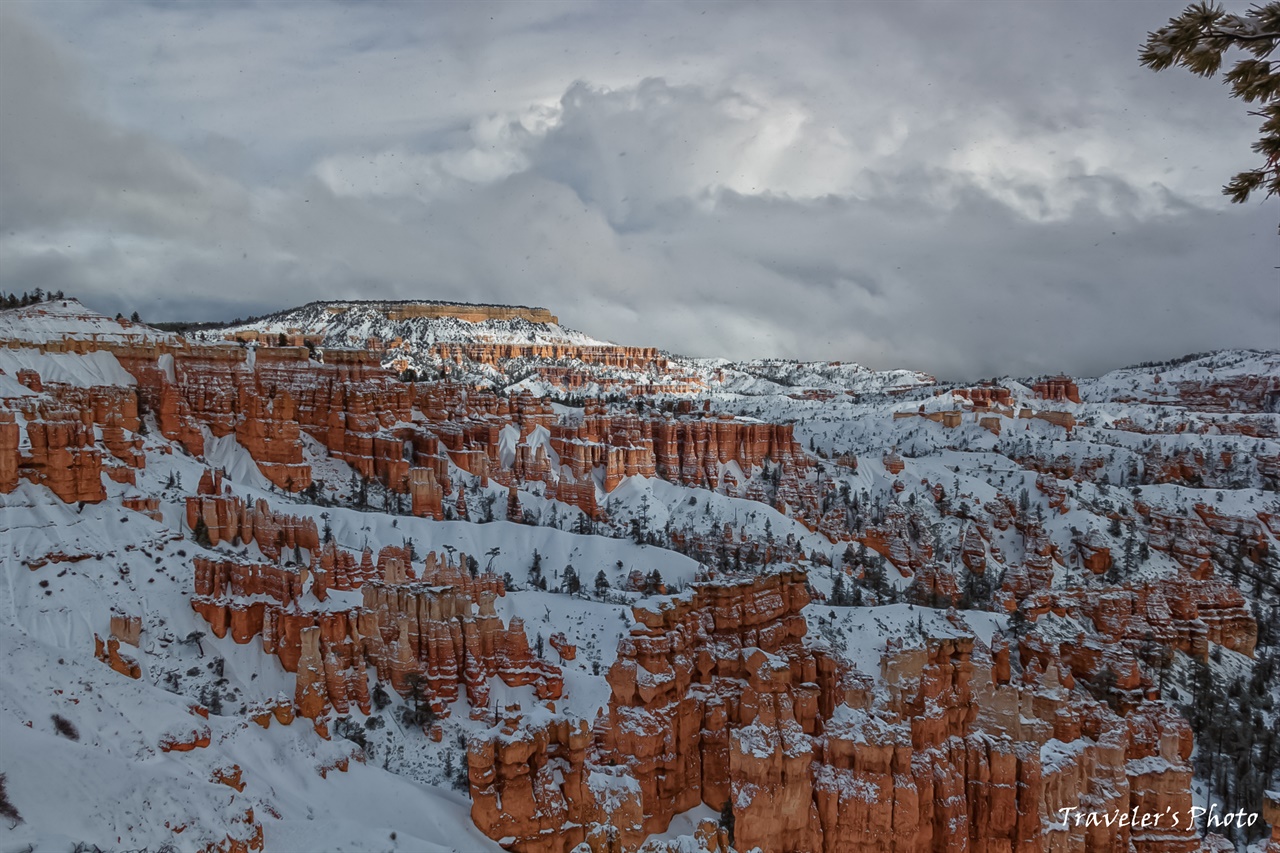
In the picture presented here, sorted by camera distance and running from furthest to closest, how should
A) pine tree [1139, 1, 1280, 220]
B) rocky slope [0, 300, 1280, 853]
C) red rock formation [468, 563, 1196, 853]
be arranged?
rocky slope [0, 300, 1280, 853]
red rock formation [468, 563, 1196, 853]
pine tree [1139, 1, 1280, 220]

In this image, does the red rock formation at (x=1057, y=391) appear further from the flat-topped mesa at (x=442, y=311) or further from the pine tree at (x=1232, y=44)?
the pine tree at (x=1232, y=44)

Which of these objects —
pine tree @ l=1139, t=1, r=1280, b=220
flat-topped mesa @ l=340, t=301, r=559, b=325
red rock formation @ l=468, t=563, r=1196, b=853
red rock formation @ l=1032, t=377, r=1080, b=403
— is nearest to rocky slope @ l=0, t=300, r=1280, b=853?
red rock formation @ l=468, t=563, r=1196, b=853

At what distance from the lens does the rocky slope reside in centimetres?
1276

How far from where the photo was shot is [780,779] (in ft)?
39.3

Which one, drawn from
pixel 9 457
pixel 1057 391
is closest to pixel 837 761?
pixel 9 457

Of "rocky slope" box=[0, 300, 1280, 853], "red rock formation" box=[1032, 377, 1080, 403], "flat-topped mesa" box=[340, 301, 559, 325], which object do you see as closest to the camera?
"rocky slope" box=[0, 300, 1280, 853]

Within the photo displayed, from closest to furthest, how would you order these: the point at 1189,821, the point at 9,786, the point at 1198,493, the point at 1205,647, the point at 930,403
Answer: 1. the point at 9,786
2. the point at 1189,821
3. the point at 1205,647
4. the point at 1198,493
5. the point at 930,403

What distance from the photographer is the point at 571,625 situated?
99.9ft

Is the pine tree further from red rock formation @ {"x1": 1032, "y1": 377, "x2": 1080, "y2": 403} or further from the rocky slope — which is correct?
red rock formation @ {"x1": 1032, "y1": 377, "x2": 1080, "y2": 403}

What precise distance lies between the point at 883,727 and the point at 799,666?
5.56m

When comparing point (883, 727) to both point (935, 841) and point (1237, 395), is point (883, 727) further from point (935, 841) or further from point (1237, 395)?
point (1237, 395)

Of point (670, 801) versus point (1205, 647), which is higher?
point (670, 801)

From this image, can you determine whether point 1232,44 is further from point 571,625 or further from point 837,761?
point 571,625

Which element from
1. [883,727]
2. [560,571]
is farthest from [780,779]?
[560,571]
